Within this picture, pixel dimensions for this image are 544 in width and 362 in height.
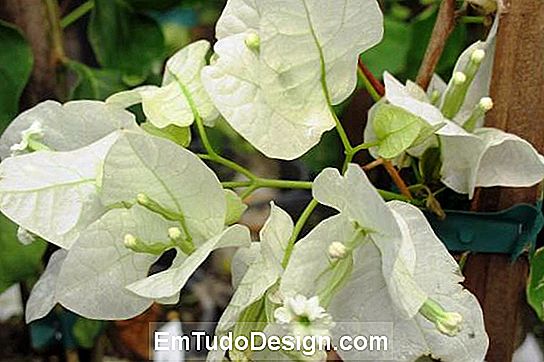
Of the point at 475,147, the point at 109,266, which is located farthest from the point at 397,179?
the point at 109,266

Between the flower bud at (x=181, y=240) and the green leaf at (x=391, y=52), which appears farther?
the green leaf at (x=391, y=52)

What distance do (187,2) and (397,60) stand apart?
7.6 inches

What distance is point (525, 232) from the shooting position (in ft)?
1.49

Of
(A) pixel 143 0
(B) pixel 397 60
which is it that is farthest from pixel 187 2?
(B) pixel 397 60

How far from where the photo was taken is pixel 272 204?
0.38m

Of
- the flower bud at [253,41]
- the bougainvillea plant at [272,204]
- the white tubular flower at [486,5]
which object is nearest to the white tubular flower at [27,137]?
the bougainvillea plant at [272,204]

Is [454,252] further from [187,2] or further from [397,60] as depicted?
[187,2]

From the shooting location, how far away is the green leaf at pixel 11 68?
63 cm

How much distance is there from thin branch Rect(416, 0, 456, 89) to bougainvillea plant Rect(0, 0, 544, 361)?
0.03 meters

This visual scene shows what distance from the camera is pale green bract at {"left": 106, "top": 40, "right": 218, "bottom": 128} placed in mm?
417

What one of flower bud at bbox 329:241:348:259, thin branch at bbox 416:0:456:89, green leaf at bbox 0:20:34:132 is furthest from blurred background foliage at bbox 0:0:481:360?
flower bud at bbox 329:241:348:259

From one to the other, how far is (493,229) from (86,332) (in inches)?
15.7

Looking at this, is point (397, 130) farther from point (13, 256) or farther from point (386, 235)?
point (13, 256)

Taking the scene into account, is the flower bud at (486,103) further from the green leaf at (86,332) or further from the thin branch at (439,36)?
the green leaf at (86,332)
